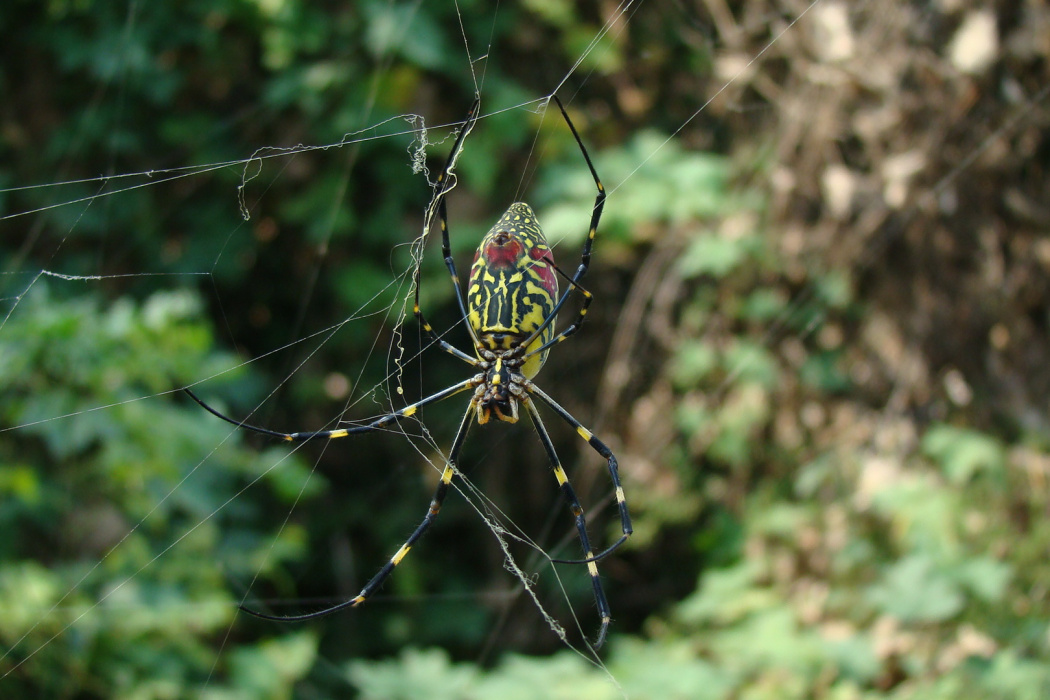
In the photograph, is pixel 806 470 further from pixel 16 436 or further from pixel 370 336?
pixel 16 436

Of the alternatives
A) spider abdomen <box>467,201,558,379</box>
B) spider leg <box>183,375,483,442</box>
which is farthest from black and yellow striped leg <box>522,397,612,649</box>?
spider abdomen <box>467,201,558,379</box>

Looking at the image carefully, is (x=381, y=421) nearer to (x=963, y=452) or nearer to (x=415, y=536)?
(x=415, y=536)

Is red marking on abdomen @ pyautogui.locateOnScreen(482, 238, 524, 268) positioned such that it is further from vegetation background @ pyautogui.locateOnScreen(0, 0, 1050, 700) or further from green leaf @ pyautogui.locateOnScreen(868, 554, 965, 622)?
green leaf @ pyautogui.locateOnScreen(868, 554, 965, 622)

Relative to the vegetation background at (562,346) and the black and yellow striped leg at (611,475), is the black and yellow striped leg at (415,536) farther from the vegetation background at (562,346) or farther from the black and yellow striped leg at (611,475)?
the vegetation background at (562,346)

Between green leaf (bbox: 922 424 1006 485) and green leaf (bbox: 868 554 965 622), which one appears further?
green leaf (bbox: 922 424 1006 485)

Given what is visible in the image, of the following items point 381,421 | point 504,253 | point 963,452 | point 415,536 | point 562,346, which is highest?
point 562,346

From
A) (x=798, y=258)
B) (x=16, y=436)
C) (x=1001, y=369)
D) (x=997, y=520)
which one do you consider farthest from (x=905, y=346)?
(x=16, y=436)

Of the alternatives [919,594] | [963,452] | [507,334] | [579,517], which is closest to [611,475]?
[579,517]
